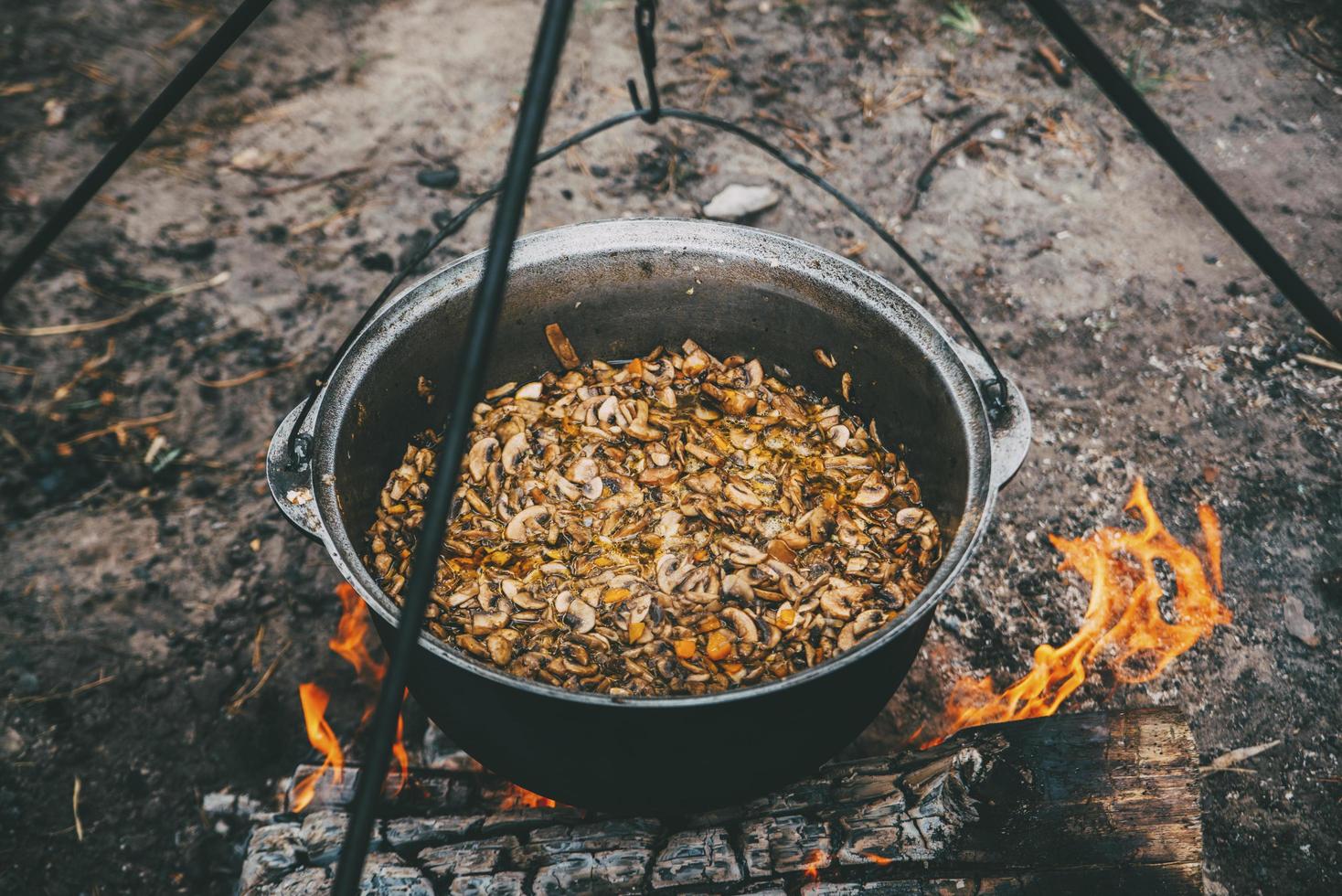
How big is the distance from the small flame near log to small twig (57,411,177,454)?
4.05 ft

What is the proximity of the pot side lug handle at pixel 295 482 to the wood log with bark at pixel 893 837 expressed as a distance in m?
0.85

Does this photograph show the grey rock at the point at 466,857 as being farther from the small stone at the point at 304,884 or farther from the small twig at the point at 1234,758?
the small twig at the point at 1234,758

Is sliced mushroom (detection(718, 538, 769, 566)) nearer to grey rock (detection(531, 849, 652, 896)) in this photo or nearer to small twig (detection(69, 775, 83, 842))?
grey rock (detection(531, 849, 652, 896))

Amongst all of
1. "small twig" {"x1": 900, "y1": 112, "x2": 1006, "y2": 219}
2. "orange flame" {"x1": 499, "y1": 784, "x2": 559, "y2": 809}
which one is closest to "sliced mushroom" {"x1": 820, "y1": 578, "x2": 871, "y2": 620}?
"orange flame" {"x1": 499, "y1": 784, "x2": 559, "y2": 809}

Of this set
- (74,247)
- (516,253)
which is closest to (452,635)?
(516,253)

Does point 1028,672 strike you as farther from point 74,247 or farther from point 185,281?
point 74,247

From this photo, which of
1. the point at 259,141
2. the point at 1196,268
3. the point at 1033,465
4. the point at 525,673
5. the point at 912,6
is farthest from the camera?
the point at 912,6

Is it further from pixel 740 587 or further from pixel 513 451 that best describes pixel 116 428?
pixel 740 587

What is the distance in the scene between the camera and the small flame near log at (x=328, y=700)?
224 centimetres

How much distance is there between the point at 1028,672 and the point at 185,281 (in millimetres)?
4016

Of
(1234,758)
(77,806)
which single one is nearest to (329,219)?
(77,806)

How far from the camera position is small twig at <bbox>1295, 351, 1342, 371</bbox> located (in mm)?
3340

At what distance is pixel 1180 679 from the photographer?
2.60m

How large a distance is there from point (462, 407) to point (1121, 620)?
2526mm
